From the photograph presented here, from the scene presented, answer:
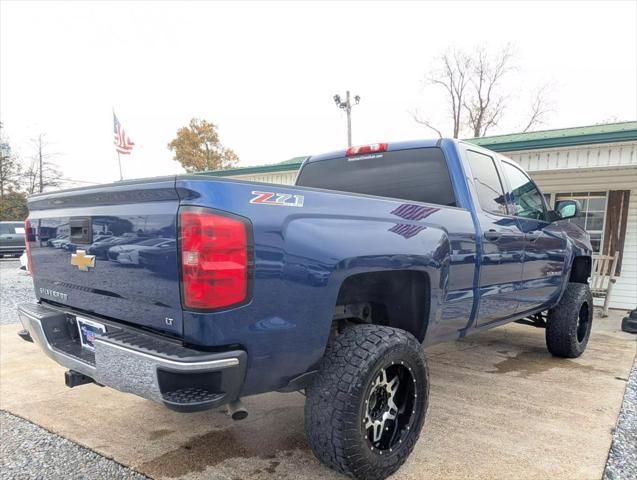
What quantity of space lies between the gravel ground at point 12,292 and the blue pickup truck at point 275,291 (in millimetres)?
4261

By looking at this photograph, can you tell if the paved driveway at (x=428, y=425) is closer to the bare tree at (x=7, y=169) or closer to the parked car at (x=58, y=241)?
the parked car at (x=58, y=241)

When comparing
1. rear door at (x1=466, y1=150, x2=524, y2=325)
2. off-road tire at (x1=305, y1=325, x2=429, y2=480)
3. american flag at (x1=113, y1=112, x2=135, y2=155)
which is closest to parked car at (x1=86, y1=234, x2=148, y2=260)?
off-road tire at (x1=305, y1=325, x2=429, y2=480)

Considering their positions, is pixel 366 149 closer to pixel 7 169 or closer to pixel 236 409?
pixel 236 409

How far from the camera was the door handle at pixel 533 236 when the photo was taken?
3.74m

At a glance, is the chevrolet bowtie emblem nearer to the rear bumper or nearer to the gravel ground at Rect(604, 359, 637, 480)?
the rear bumper

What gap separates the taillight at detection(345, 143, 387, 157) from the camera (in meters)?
3.49

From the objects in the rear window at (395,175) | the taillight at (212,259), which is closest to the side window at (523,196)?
the rear window at (395,175)

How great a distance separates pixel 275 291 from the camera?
1841mm

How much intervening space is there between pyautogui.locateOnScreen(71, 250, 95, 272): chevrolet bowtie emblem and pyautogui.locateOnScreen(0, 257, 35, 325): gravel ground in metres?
4.08

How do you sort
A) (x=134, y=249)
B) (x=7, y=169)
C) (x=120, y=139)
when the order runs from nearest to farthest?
1. (x=134, y=249)
2. (x=120, y=139)
3. (x=7, y=169)

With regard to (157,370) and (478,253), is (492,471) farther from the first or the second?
(157,370)

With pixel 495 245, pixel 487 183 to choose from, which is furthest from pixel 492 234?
pixel 487 183

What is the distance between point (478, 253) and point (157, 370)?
87.5 inches

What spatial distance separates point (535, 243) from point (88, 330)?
11.6ft
